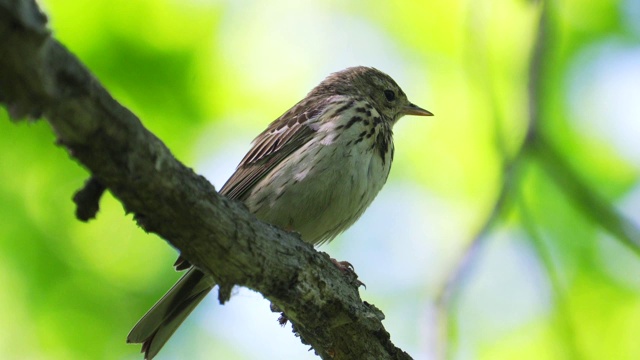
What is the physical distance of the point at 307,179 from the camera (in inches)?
271

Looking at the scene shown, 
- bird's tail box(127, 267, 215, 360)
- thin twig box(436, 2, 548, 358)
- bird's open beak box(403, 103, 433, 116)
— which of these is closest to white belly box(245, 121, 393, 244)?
bird's tail box(127, 267, 215, 360)

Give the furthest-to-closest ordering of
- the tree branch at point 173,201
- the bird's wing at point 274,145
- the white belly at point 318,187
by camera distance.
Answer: the bird's wing at point 274,145 < the white belly at point 318,187 < the tree branch at point 173,201

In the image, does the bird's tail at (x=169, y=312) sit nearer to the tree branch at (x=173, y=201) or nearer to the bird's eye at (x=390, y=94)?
the tree branch at (x=173, y=201)

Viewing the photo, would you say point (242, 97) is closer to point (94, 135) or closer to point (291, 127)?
point (291, 127)

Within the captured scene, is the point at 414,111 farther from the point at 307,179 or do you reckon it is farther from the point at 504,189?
the point at 307,179

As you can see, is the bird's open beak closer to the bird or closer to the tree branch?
the bird

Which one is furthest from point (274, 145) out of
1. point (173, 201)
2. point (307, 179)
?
point (173, 201)

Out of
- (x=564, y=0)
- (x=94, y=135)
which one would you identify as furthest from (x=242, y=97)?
(x=94, y=135)

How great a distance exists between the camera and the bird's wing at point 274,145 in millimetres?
7254

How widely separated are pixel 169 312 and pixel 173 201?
8.92 ft

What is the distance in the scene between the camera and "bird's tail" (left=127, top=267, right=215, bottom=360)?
6.29 metres

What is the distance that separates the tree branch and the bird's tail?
4.10 ft

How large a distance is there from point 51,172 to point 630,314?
6724 millimetres

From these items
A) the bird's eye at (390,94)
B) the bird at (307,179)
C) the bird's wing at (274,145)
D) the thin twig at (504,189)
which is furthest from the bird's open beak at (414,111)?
the thin twig at (504,189)
